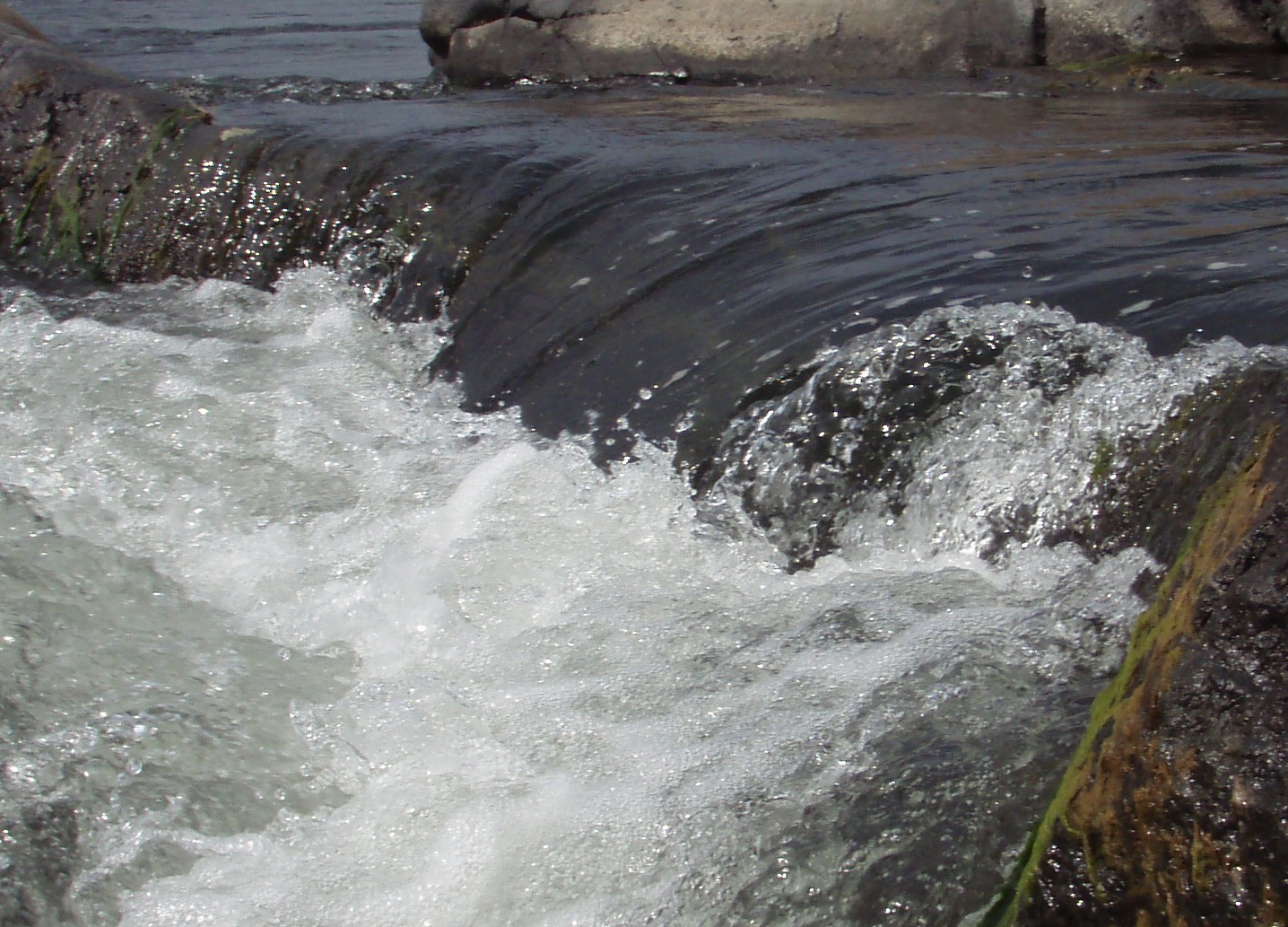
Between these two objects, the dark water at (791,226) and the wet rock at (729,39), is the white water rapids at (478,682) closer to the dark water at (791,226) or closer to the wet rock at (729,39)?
the dark water at (791,226)

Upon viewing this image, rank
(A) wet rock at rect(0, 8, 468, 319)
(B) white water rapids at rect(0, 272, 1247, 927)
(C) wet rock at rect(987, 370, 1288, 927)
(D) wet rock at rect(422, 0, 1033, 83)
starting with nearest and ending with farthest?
(C) wet rock at rect(987, 370, 1288, 927), (B) white water rapids at rect(0, 272, 1247, 927), (A) wet rock at rect(0, 8, 468, 319), (D) wet rock at rect(422, 0, 1033, 83)

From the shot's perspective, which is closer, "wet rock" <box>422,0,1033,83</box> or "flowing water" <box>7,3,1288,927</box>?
"flowing water" <box>7,3,1288,927</box>

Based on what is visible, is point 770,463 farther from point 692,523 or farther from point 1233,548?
point 1233,548

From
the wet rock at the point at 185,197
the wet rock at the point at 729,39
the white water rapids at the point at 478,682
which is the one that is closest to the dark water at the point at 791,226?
the wet rock at the point at 185,197

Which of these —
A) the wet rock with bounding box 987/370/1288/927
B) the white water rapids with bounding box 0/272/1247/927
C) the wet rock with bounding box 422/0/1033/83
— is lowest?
the white water rapids with bounding box 0/272/1247/927

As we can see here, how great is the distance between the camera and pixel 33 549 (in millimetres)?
3457

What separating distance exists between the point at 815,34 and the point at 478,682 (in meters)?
7.03

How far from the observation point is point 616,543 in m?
3.33

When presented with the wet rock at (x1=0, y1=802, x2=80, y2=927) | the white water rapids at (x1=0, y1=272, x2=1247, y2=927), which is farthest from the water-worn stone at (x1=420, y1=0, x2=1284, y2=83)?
the wet rock at (x1=0, y1=802, x2=80, y2=927)

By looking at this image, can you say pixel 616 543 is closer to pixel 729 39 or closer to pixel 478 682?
pixel 478 682

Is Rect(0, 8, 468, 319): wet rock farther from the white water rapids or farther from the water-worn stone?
the water-worn stone

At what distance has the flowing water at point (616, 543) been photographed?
2199 mm

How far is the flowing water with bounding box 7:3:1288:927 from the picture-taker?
Answer: 2199mm

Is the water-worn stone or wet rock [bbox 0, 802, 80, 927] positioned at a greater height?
the water-worn stone
